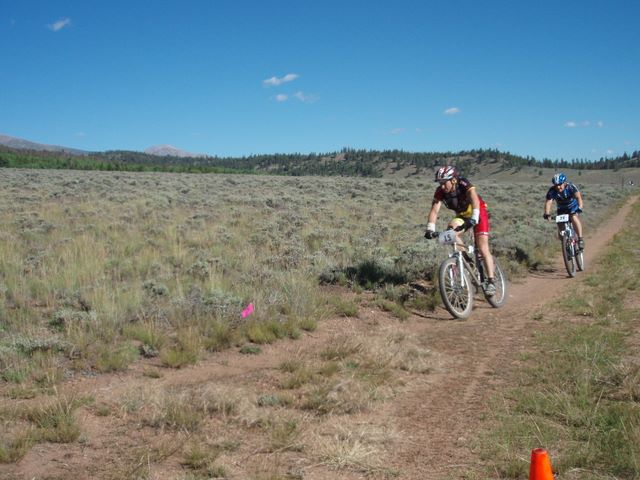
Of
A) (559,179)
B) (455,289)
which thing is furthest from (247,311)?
(559,179)

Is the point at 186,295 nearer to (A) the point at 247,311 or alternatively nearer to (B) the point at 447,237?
(A) the point at 247,311

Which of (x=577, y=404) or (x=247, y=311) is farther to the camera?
(x=247, y=311)

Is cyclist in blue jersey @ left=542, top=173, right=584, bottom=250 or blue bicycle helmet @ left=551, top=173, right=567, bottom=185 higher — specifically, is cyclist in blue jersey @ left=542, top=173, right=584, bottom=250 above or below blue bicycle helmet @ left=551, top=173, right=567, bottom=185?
below

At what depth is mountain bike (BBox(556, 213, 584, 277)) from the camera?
11.1m

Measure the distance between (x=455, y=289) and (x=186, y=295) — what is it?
3.96 meters

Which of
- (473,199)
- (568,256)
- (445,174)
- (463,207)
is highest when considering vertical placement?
(445,174)

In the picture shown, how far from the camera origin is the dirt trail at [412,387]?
3.57m

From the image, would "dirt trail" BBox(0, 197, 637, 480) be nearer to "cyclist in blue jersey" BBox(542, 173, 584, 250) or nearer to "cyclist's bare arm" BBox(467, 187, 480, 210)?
"cyclist's bare arm" BBox(467, 187, 480, 210)

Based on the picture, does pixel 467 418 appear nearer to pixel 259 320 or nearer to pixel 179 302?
pixel 259 320

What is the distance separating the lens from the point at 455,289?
25.5ft

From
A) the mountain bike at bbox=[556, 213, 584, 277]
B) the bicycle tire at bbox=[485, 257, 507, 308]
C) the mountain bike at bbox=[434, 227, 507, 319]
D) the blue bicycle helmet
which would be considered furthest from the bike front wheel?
the blue bicycle helmet

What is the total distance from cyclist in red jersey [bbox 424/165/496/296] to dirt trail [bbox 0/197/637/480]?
2.80 feet

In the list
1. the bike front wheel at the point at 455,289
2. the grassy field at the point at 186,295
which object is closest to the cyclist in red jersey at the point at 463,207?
the bike front wheel at the point at 455,289

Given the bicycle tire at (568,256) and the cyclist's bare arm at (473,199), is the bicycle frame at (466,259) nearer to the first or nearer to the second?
the cyclist's bare arm at (473,199)
